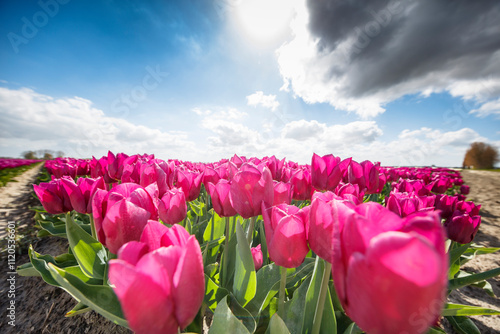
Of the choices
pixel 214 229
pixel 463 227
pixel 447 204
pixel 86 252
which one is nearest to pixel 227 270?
pixel 214 229

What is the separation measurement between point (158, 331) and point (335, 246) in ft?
1.45

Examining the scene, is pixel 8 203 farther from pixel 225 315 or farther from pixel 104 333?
pixel 225 315

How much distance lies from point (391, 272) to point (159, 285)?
1.49ft

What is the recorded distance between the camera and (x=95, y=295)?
0.86 metres

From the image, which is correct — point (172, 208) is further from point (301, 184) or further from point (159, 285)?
point (301, 184)

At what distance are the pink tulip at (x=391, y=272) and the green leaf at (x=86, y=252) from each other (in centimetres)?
146

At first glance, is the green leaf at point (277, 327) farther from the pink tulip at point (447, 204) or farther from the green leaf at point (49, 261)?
the pink tulip at point (447, 204)

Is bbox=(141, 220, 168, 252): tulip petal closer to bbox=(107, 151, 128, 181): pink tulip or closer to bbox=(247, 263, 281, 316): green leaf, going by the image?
bbox=(247, 263, 281, 316): green leaf

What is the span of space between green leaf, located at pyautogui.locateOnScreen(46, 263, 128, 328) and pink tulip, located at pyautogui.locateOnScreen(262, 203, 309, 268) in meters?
0.62

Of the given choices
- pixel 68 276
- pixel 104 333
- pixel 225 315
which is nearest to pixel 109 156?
pixel 104 333

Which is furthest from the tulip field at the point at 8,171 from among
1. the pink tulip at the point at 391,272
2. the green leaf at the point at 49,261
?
the pink tulip at the point at 391,272

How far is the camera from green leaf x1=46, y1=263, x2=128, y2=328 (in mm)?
795

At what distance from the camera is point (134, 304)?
46 cm

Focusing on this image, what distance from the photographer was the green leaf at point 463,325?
1972 millimetres
